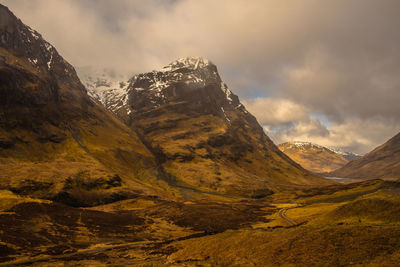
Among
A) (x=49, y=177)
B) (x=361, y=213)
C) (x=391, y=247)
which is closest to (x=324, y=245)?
(x=391, y=247)

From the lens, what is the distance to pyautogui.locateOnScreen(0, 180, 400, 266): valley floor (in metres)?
33.4

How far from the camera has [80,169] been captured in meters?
168

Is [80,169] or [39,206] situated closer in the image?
[39,206]

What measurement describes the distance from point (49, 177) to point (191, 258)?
129 m

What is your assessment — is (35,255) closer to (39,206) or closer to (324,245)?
(39,206)

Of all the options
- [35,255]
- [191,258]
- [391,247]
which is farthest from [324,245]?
[35,255]

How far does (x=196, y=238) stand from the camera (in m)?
59.2

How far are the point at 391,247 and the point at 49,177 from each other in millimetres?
156449

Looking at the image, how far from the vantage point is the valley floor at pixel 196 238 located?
109 feet

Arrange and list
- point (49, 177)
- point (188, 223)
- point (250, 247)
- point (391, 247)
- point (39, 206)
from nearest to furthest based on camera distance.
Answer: point (391, 247) < point (250, 247) < point (39, 206) < point (188, 223) < point (49, 177)

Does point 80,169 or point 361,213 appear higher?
point 80,169

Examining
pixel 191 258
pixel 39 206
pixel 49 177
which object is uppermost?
pixel 49 177

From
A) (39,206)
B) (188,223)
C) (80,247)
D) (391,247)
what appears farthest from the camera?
(188,223)

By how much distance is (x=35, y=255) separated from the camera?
5453 cm
